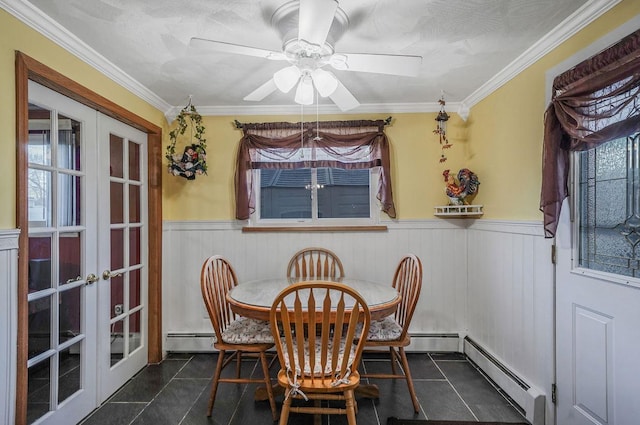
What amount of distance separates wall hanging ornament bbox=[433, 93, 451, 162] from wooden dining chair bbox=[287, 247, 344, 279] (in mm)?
1279

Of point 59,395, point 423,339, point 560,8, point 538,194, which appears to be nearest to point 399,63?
point 560,8

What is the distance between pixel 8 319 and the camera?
146 cm

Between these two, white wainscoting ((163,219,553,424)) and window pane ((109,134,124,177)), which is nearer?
window pane ((109,134,124,177))

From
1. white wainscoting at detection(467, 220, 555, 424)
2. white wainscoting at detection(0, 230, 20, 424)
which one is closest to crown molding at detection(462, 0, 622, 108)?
white wainscoting at detection(467, 220, 555, 424)

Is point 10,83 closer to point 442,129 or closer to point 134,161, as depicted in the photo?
point 134,161

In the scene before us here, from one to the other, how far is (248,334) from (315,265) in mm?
983

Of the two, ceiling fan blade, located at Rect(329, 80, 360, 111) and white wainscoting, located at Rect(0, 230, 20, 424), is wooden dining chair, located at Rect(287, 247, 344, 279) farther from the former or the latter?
white wainscoting, located at Rect(0, 230, 20, 424)

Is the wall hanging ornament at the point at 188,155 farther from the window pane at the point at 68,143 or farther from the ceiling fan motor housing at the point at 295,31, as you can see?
the ceiling fan motor housing at the point at 295,31

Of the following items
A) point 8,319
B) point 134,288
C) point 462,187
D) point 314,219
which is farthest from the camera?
point 314,219

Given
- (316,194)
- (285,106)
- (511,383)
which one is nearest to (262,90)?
(285,106)

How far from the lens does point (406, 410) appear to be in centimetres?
208

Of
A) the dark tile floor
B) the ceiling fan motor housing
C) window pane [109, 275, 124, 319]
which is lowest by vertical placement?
the dark tile floor

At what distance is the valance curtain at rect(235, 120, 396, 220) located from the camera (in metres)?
2.89

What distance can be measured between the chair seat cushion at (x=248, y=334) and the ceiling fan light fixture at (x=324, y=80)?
155 centimetres
